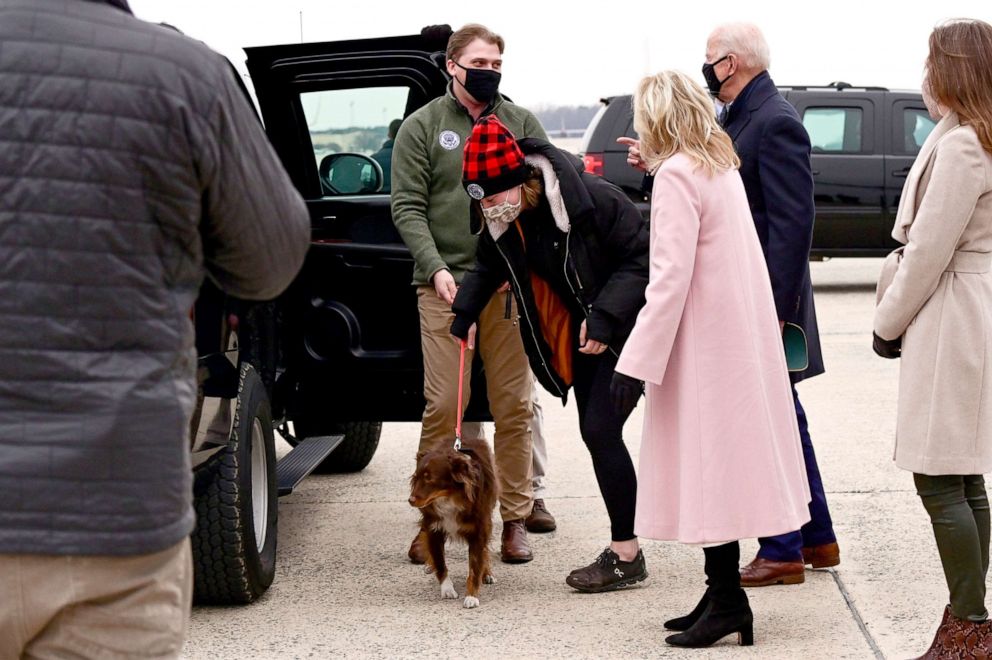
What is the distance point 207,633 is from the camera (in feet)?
15.1

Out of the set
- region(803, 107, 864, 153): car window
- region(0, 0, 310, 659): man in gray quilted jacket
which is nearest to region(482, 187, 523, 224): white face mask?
region(0, 0, 310, 659): man in gray quilted jacket

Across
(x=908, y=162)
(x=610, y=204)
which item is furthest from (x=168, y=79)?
(x=908, y=162)

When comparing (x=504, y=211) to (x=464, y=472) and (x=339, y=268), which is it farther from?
(x=339, y=268)

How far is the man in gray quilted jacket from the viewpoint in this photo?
2.03 m

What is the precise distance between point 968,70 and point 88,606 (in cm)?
282

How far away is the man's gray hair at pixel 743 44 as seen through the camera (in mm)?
4887

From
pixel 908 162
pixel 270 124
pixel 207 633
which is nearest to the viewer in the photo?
pixel 207 633

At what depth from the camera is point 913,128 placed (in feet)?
49.8

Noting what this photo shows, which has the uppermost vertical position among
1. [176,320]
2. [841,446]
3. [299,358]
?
[176,320]

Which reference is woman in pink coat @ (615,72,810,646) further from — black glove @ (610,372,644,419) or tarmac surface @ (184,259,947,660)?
tarmac surface @ (184,259,947,660)

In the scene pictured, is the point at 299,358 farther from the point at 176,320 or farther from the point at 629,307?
the point at 176,320

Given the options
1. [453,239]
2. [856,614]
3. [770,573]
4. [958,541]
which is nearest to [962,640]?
[958,541]

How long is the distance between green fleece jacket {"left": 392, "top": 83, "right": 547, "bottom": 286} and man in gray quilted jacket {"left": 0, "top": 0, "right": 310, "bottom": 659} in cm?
328

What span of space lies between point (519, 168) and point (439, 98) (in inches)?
42.1
